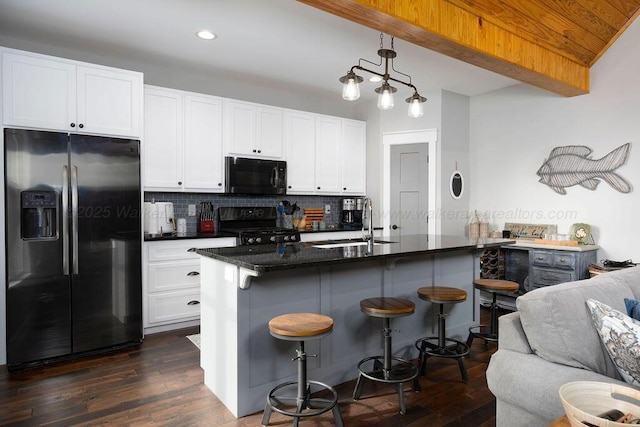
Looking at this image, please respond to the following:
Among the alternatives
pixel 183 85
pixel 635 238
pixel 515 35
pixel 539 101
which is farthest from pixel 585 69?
pixel 183 85

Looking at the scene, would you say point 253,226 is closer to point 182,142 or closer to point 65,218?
point 182,142

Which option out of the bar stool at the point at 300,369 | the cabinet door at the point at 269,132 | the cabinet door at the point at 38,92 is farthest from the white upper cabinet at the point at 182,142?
the bar stool at the point at 300,369

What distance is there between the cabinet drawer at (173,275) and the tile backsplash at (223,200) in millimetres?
732

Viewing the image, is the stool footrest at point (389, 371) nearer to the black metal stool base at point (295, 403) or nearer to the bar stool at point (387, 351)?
the bar stool at point (387, 351)

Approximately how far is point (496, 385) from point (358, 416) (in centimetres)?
90

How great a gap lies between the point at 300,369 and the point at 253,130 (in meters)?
3.23

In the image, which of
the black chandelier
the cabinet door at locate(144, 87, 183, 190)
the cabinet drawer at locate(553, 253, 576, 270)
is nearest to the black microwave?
the cabinet door at locate(144, 87, 183, 190)

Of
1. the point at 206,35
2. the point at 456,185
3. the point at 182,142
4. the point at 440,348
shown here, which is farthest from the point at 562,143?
the point at 182,142

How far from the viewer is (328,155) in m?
5.49

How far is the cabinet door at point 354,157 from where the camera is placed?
5668 mm

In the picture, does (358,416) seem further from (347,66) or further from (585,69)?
(585,69)

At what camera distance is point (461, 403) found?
8.32 ft

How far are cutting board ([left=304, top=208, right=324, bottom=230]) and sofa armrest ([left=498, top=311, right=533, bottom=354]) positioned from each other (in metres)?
3.78

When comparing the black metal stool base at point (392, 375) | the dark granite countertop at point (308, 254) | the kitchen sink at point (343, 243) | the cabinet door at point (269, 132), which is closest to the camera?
the dark granite countertop at point (308, 254)
